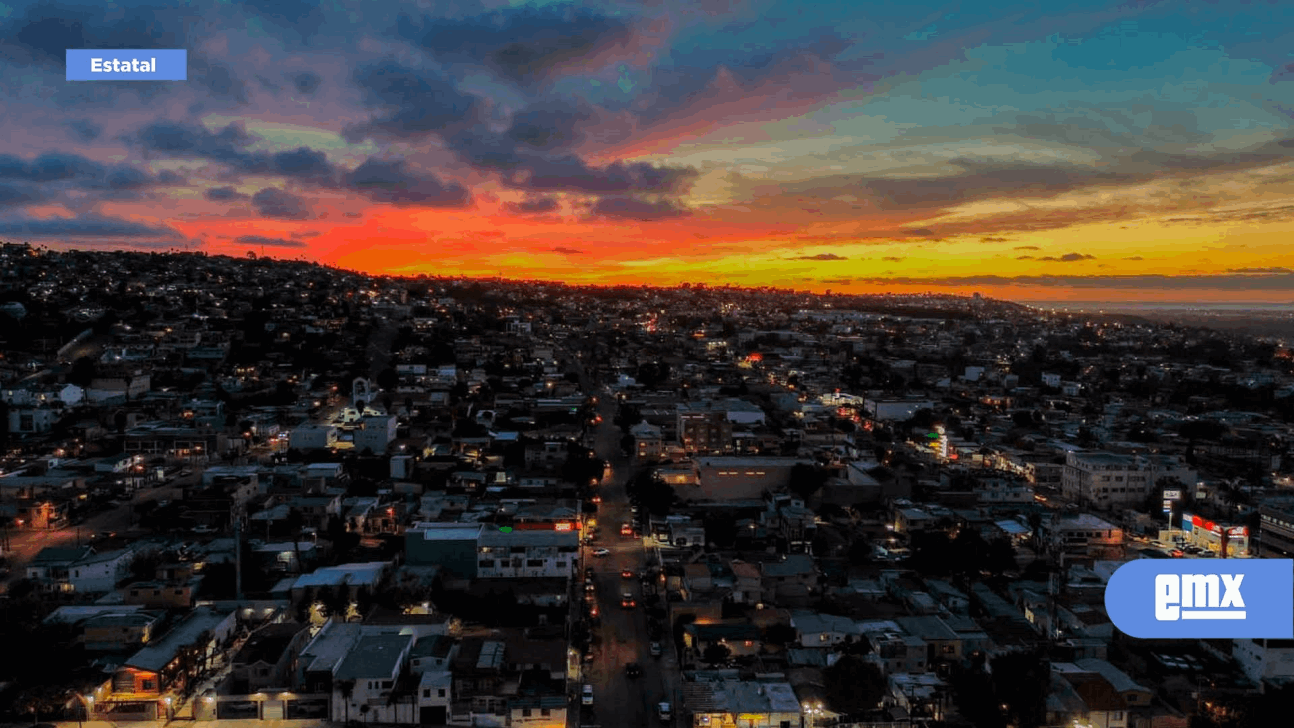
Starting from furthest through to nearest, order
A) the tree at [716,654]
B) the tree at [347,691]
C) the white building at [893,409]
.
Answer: the white building at [893,409], the tree at [716,654], the tree at [347,691]

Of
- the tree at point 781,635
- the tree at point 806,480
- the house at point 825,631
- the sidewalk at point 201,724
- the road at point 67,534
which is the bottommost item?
the sidewalk at point 201,724

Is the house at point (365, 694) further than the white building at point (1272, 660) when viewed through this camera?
No

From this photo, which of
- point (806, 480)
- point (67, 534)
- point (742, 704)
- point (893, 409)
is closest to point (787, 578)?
point (742, 704)

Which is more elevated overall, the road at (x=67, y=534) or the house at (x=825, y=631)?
the house at (x=825, y=631)

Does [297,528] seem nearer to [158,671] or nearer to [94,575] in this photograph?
[94,575]

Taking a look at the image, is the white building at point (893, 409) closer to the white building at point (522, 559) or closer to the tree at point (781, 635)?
the white building at point (522, 559)

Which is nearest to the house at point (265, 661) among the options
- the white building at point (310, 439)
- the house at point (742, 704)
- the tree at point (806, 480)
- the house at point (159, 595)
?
the house at point (159, 595)

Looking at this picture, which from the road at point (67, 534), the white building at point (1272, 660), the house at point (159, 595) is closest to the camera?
the white building at point (1272, 660)
